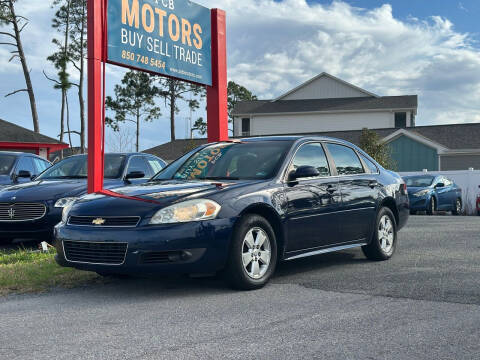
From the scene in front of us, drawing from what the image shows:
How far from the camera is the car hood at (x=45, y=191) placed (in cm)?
977

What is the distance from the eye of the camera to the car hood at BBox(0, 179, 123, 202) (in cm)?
977

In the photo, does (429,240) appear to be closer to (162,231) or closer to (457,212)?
(162,231)

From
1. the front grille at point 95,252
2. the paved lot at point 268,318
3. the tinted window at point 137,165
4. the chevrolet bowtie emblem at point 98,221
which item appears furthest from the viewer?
the tinted window at point 137,165

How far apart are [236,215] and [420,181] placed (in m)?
16.4

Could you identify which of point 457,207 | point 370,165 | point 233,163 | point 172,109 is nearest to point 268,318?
point 233,163

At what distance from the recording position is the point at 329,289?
6215 mm

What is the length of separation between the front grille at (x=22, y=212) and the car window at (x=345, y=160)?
462 cm

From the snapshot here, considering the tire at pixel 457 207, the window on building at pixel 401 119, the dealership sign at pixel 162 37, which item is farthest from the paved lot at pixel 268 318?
the window on building at pixel 401 119

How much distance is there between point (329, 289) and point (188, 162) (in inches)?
97.5

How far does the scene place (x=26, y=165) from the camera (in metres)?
13.3

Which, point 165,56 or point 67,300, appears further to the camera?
point 165,56

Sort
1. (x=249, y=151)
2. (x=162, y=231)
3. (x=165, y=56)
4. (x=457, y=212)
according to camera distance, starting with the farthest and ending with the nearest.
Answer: (x=457, y=212), (x=165, y=56), (x=249, y=151), (x=162, y=231)

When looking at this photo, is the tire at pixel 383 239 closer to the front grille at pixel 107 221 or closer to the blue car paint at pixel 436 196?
the front grille at pixel 107 221

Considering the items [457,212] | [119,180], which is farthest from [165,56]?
[457,212]
